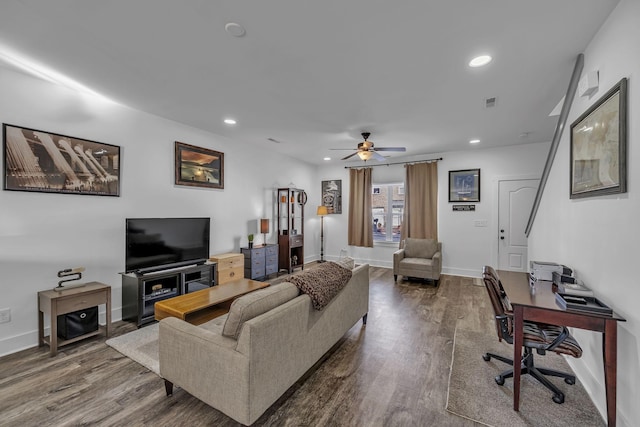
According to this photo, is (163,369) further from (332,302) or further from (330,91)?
(330,91)

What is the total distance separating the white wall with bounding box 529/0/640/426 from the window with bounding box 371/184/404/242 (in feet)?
13.1

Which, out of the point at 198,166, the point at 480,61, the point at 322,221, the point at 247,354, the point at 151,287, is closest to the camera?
the point at 247,354

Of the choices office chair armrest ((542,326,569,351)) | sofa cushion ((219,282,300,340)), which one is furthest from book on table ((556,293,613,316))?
sofa cushion ((219,282,300,340))

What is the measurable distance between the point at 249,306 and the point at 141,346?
1.90 meters

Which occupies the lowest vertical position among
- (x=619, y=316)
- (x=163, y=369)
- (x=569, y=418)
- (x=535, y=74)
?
(x=569, y=418)

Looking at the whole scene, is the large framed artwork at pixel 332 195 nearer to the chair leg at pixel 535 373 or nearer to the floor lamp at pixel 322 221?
the floor lamp at pixel 322 221

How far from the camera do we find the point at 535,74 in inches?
101

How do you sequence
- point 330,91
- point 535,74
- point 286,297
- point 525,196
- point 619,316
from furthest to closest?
1. point 525,196
2. point 330,91
3. point 535,74
4. point 286,297
5. point 619,316

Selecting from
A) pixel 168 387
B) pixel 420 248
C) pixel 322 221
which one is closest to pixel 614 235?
pixel 168 387

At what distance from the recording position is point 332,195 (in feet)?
23.6

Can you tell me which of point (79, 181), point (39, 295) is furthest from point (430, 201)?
point (39, 295)

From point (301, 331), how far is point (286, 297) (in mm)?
281

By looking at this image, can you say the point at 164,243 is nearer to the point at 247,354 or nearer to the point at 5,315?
the point at 5,315

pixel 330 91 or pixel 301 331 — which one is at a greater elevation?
pixel 330 91
